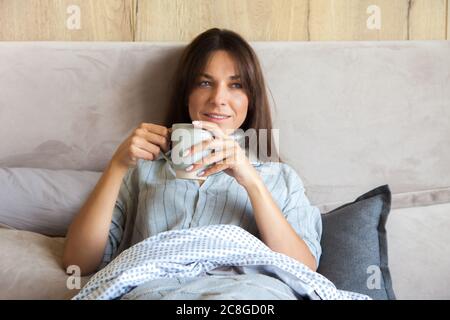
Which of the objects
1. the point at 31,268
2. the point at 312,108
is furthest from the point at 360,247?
the point at 31,268

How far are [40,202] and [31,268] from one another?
0.92 ft

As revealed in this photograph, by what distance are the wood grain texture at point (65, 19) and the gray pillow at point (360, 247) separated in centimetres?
90

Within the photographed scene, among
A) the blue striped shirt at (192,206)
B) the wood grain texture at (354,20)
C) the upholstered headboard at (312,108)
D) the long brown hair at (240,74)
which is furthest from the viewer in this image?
the wood grain texture at (354,20)

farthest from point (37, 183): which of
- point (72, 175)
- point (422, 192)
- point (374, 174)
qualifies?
point (422, 192)

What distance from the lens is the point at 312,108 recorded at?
5.31ft

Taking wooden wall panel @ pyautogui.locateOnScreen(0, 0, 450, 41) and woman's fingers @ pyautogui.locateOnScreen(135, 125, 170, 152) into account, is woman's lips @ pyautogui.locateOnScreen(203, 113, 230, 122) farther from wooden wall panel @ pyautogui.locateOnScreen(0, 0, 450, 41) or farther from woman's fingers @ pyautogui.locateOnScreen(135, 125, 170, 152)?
wooden wall panel @ pyautogui.locateOnScreen(0, 0, 450, 41)

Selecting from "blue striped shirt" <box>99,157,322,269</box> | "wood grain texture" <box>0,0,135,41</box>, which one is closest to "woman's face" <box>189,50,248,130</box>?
"blue striped shirt" <box>99,157,322,269</box>

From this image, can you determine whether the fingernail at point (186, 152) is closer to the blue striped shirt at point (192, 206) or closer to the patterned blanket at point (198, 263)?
the patterned blanket at point (198, 263)

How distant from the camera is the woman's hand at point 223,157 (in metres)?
1.13

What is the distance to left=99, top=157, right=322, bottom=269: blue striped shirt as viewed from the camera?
1344mm

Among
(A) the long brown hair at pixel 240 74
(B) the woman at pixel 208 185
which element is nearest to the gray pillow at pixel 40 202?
(B) the woman at pixel 208 185

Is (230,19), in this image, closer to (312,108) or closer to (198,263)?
(312,108)

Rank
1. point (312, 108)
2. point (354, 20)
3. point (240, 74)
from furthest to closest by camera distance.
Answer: point (354, 20), point (312, 108), point (240, 74)

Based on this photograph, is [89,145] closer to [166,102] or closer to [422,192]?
[166,102]
